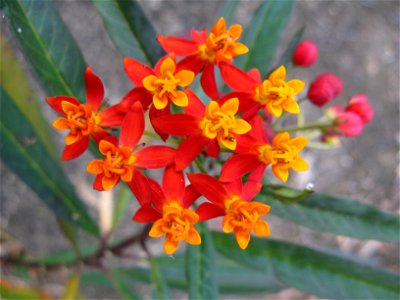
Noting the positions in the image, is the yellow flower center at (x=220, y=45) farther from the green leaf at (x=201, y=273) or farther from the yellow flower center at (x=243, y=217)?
the green leaf at (x=201, y=273)

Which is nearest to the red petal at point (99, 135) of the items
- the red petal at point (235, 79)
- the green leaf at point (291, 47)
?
the red petal at point (235, 79)

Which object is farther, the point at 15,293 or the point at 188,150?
the point at 15,293

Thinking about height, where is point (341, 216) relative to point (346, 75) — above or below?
below

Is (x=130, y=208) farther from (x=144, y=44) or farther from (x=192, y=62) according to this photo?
(x=192, y=62)

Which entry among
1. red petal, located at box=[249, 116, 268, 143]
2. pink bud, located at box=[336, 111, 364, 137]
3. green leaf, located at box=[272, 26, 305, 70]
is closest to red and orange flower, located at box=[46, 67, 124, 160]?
red petal, located at box=[249, 116, 268, 143]

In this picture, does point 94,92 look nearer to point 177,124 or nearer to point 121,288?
point 177,124

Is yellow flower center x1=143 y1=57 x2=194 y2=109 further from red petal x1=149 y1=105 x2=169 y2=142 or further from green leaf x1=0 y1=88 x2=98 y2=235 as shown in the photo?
green leaf x1=0 y1=88 x2=98 y2=235

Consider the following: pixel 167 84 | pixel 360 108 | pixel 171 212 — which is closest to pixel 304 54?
pixel 360 108
